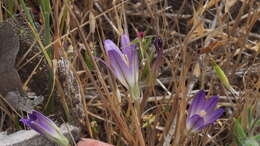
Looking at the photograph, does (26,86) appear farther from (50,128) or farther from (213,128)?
(213,128)

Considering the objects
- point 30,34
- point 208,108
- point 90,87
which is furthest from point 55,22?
point 208,108

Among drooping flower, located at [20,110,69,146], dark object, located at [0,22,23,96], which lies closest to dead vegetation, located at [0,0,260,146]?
dark object, located at [0,22,23,96]

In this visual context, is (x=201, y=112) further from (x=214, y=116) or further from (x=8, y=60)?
(x=8, y=60)

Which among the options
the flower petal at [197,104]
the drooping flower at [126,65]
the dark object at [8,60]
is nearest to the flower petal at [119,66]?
the drooping flower at [126,65]

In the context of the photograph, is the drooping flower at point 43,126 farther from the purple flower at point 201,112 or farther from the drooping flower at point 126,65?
the purple flower at point 201,112

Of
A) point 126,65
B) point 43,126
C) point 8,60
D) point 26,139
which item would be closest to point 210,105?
point 126,65

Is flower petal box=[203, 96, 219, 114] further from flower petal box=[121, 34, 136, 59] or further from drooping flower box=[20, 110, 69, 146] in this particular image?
drooping flower box=[20, 110, 69, 146]
